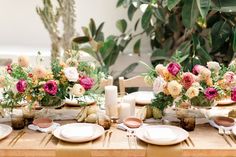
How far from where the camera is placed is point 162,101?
187 cm

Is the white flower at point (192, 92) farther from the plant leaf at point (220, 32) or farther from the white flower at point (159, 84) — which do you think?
the plant leaf at point (220, 32)

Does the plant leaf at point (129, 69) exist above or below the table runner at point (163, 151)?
above

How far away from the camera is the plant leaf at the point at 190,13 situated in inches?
102

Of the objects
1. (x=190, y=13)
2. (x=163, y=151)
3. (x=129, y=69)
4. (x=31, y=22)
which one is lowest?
(x=163, y=151)

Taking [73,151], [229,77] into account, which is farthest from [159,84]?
[73,151]

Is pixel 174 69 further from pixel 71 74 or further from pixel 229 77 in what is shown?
pixel 71 74

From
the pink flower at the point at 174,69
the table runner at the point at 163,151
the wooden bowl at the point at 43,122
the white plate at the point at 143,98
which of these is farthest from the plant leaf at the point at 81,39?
the table runner at the point at 163,151

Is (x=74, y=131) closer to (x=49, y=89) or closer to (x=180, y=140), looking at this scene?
(x=49, y=89)

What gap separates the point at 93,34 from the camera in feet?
11.6

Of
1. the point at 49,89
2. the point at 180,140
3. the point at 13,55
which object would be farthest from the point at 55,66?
the point at 13,55

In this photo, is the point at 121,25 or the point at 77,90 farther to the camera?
the point at 121,25

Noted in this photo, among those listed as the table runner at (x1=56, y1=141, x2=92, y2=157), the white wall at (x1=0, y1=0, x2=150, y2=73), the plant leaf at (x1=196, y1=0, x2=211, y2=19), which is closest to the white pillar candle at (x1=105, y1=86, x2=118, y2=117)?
the table runner at (x1=56, y1=141, x2=92, y2=157)

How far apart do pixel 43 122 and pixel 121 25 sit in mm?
1998

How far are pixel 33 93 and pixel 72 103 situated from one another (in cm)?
39
